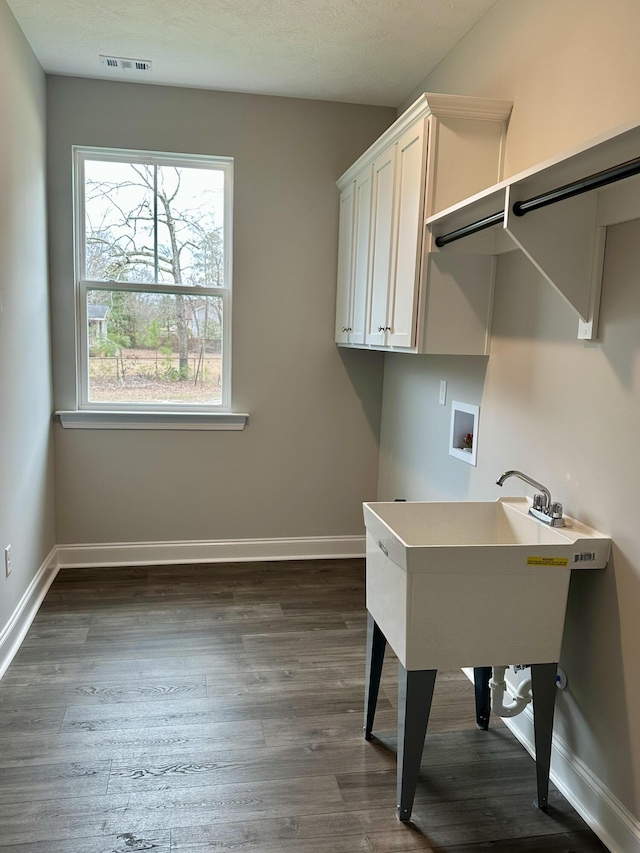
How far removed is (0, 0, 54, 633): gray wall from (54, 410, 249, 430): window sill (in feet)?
0.53

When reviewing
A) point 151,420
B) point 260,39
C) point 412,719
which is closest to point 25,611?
point 151,420

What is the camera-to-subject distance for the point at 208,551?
3.94 meters

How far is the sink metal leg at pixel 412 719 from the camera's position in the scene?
1.85 meters

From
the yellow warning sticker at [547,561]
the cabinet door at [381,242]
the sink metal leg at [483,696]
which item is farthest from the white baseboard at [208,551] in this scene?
the yellow warning sticker at [547,561]

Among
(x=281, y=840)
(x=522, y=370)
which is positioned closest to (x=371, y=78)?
(x=522, y=370)

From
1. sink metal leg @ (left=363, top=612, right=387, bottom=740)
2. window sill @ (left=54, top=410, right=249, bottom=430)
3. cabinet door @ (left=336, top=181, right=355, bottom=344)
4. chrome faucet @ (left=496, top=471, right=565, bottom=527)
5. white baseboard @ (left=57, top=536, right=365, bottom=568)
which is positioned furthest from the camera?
white baseboard @ (left=57, top=536, right=365, bottom=568)

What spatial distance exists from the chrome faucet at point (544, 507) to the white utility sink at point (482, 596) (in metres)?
0.04

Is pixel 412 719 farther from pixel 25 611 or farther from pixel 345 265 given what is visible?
pixel 345 265

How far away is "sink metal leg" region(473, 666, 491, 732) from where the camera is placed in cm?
233

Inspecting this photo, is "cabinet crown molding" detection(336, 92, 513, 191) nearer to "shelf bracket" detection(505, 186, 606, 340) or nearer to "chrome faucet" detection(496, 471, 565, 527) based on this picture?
"shelf bracket" detection(505, 186, 606, 340)

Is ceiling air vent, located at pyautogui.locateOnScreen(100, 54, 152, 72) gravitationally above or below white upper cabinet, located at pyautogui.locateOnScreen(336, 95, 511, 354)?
above

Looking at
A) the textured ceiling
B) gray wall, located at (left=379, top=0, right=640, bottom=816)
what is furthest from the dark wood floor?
the textured ceiling

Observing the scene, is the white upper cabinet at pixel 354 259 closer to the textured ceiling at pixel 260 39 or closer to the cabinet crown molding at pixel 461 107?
the textured ceiling at pixel 260 39

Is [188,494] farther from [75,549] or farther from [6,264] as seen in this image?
[6,264]
